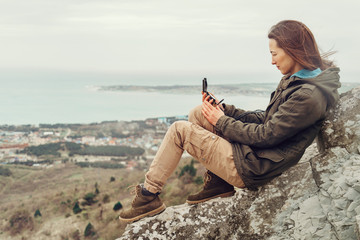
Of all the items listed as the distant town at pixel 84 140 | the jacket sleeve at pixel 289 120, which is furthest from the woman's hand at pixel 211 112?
the distant town at pixel 84 140

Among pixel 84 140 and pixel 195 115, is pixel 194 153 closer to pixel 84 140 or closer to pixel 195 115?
pixel 195 115

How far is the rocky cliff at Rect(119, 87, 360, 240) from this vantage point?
7.04 ft

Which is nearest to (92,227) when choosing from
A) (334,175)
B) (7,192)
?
(334,175)

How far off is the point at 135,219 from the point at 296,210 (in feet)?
4.83

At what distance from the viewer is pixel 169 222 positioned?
2.87 meters

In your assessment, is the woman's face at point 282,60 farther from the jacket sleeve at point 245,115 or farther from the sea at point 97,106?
the sea at point 97,106

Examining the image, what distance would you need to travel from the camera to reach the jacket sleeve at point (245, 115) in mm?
3088

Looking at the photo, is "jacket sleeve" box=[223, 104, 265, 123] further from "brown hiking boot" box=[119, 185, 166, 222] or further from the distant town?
the distant town

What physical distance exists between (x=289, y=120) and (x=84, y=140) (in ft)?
203

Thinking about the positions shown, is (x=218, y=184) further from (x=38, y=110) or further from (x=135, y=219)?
(x=38, y=110)

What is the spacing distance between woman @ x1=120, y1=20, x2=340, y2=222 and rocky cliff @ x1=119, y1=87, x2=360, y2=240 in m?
0.15

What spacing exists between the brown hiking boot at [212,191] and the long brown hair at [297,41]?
1348 millimetres

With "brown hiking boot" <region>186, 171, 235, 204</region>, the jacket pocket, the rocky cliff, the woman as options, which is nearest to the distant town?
"brown hiking boot" <region>186, 171, 235, 204</region>

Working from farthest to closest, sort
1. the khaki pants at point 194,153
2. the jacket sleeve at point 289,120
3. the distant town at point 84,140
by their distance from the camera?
1. the distant town at point 84,140
2. the khaki pants at point 194,153
3. the jacket sleeve at point 289,120
